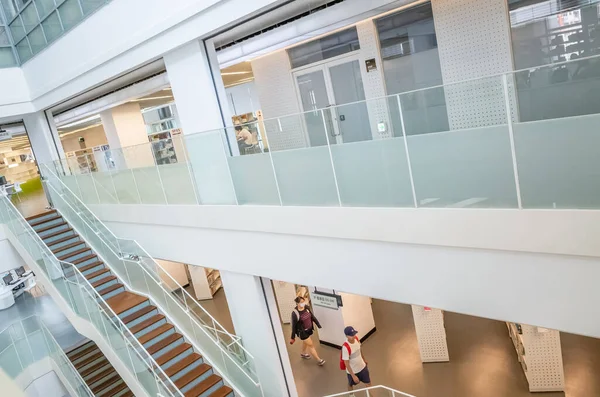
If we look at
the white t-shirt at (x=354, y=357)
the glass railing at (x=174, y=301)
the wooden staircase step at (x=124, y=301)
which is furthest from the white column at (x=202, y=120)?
the white t-shirt at (x=354, y=357)

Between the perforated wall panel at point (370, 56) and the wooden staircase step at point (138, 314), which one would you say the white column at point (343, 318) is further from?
the perforated wall panel at point (370, 56)

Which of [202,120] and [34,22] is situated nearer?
[202,120]

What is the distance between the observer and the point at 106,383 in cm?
1140

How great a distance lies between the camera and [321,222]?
5555 mm

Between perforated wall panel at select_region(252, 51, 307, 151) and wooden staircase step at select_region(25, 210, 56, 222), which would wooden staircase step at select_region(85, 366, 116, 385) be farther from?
perforated wall panel at select_region(252, 51, 307, 151)

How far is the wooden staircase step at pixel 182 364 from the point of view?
774 cm

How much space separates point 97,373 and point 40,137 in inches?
279

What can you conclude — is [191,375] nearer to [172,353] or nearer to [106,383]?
[172,353]

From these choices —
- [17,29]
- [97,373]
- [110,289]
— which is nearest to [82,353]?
[97,373]

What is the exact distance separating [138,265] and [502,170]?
23.1 ft

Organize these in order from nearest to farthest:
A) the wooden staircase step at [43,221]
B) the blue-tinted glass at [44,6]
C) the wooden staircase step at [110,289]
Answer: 1. the wooden staircase step at [110,289]
2. the blue-tinted glass at [44,6]
3. the wooden staircase step at [43,221]

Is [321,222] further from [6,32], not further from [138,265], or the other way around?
[6,32]

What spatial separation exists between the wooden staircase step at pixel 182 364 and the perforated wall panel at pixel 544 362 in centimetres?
Answer: 556

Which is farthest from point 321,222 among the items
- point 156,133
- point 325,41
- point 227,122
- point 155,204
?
point 156,133
